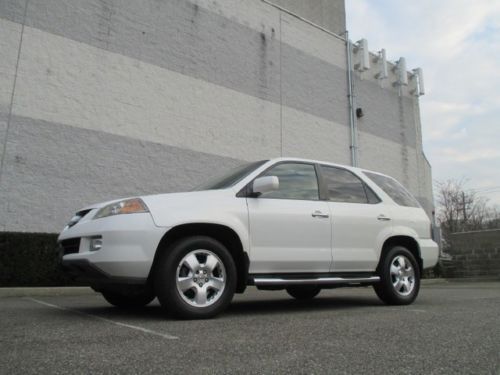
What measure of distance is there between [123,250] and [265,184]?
1527 millimetres

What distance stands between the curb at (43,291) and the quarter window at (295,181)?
5.13 m

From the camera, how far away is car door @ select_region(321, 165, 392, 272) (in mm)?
5570

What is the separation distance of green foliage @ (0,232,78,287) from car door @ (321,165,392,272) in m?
5.35

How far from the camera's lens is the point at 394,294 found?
5.93 m

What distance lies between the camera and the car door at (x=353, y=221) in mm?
5570

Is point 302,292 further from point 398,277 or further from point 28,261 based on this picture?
point 28,261

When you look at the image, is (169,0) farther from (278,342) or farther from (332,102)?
(278,342)

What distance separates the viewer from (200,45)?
47.6ft

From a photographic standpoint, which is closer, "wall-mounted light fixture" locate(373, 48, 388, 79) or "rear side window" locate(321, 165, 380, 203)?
"rear side window" locate(321, 165, 380, 203)

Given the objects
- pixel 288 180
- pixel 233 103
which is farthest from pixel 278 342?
pixel 233 103

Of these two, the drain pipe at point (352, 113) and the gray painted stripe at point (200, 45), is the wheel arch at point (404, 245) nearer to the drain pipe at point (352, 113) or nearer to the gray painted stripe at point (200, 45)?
the gray painted stripe at point (200, 45)

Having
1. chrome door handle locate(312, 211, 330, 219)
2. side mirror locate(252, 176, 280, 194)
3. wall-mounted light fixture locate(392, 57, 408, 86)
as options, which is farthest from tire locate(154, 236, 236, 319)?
wall-mounted light fixture locate(392, 57, 408, 86)

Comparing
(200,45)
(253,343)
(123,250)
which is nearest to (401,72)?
(200,45)

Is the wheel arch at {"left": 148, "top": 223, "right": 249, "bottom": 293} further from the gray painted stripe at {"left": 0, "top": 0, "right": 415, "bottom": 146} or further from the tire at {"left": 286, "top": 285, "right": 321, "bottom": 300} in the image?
the gray painted stripe at {"left": 0, "top": 0, "right": 415, "bottom": 146}
